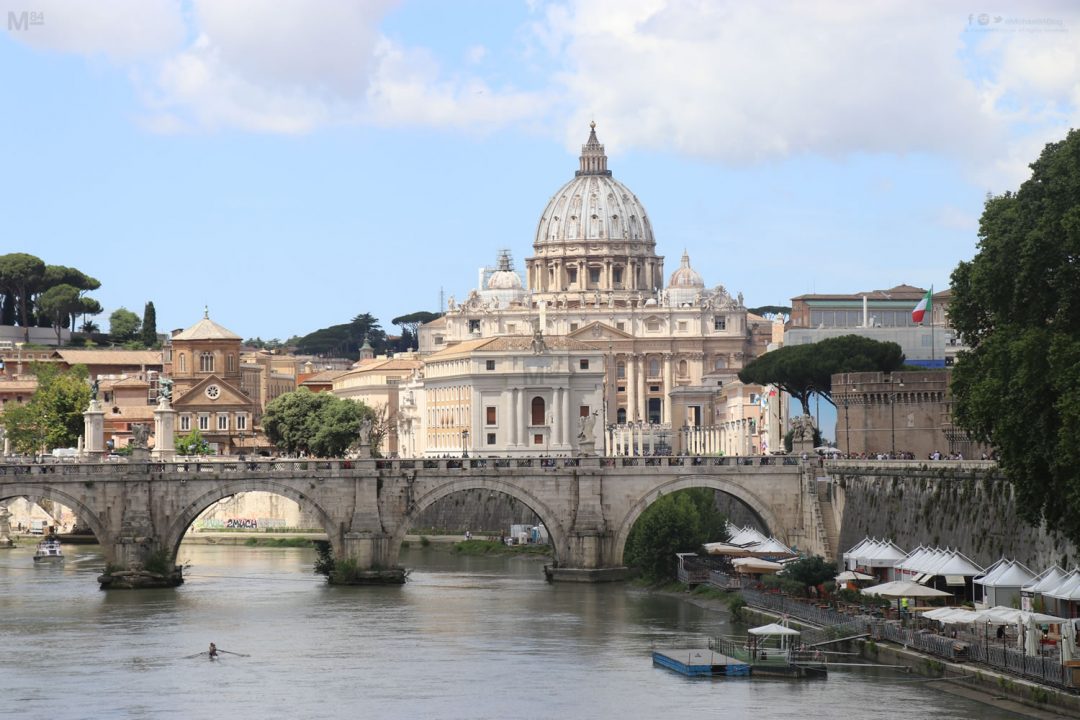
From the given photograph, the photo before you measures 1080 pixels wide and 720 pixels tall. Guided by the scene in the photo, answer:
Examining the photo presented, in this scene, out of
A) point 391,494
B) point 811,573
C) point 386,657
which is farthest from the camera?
point 391,494

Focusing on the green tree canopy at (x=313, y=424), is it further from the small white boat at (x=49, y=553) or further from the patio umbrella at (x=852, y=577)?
the patio umbrella at (x=852, y=577)

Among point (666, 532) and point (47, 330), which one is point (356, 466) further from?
point (47, 330)

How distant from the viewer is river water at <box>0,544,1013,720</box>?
157ft

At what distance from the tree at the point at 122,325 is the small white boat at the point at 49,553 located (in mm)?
91533

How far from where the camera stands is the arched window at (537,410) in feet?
457

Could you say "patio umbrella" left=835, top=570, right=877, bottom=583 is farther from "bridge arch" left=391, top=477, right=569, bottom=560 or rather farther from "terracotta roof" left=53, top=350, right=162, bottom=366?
"terracotta roof" left=53, top=350, right=162, bottom=366

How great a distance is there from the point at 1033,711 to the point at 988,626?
232 inches

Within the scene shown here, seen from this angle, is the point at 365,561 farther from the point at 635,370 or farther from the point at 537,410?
the point at 635,370

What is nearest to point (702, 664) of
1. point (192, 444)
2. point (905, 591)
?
point (905, 591)

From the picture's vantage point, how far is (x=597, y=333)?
190625 mm

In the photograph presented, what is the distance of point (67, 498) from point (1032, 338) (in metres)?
35.0

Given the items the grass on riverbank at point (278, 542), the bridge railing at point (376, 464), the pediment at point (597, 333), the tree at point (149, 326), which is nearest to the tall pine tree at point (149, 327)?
the tree at point (149, 326)

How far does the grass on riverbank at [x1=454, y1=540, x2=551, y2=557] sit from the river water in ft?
54.2

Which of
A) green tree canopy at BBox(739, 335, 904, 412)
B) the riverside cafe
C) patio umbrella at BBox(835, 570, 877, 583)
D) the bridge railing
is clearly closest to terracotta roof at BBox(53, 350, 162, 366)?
green tree canopy at BBox(739, 335, 904, 412)
